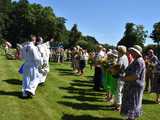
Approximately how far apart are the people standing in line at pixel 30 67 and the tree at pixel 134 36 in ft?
303

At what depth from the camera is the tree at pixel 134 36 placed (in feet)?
364

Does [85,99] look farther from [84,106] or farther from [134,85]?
[134,85]

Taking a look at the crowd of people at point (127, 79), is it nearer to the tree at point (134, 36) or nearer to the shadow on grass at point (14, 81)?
the shadow on grass at point (14, 81)

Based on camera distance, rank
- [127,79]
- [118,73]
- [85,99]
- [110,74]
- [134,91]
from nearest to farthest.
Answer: [127,79]
[134,91]
[118,73]
[110,74]
[85,99]

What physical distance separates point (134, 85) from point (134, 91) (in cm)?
18

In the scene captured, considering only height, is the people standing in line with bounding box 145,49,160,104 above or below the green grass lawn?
above

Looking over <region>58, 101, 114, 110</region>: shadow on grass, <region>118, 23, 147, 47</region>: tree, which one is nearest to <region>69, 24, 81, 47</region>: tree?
<region>118, 23, 147, 47</region>: tree

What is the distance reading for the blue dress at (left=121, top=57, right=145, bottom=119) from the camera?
43.3ft

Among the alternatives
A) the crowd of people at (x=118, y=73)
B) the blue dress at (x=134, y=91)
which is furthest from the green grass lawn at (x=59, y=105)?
the blue dress at (x=134, y=91)

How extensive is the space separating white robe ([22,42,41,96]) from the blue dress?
4274 mm

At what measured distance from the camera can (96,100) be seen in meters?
17.8

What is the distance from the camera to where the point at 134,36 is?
4469 inches

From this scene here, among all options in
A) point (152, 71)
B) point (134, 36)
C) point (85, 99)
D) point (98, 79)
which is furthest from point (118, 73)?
point (134, 36)

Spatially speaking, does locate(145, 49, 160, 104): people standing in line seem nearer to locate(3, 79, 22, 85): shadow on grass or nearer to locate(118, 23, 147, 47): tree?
locate(3, 79, 22, 85): shadow on grass
